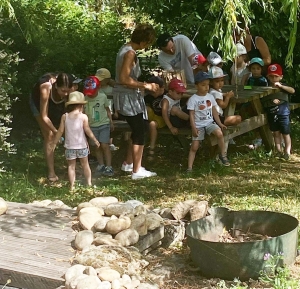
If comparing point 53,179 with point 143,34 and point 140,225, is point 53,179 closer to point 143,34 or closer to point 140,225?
point 143,34

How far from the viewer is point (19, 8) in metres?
9.15

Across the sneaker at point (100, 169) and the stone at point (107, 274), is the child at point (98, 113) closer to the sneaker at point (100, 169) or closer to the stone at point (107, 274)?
the sneaker at point (100, 169)

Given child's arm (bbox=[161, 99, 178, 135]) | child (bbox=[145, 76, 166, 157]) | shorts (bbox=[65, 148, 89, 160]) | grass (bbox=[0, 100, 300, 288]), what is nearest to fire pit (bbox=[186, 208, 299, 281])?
grass (bbox=[0, 100, 300, 288])

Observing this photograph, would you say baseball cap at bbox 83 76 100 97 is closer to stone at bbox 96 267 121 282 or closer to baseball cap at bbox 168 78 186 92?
baseball cap at bbox 168 78 186 92

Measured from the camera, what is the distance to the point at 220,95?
27.1ft

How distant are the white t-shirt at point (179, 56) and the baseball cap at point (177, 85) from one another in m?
0.62

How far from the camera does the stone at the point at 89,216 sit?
4.95 meters

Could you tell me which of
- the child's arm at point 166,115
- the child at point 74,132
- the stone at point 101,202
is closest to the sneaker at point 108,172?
the child at point 74,132

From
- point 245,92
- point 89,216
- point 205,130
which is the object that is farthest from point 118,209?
point 245,92

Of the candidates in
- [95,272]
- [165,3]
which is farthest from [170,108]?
[95,272]

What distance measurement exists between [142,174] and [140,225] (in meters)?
3.01

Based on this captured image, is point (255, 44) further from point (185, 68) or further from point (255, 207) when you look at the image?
point (255, 207)

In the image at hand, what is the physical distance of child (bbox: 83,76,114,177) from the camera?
7988 millimetres

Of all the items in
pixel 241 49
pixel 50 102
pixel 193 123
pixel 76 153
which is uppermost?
pixel 241 49
